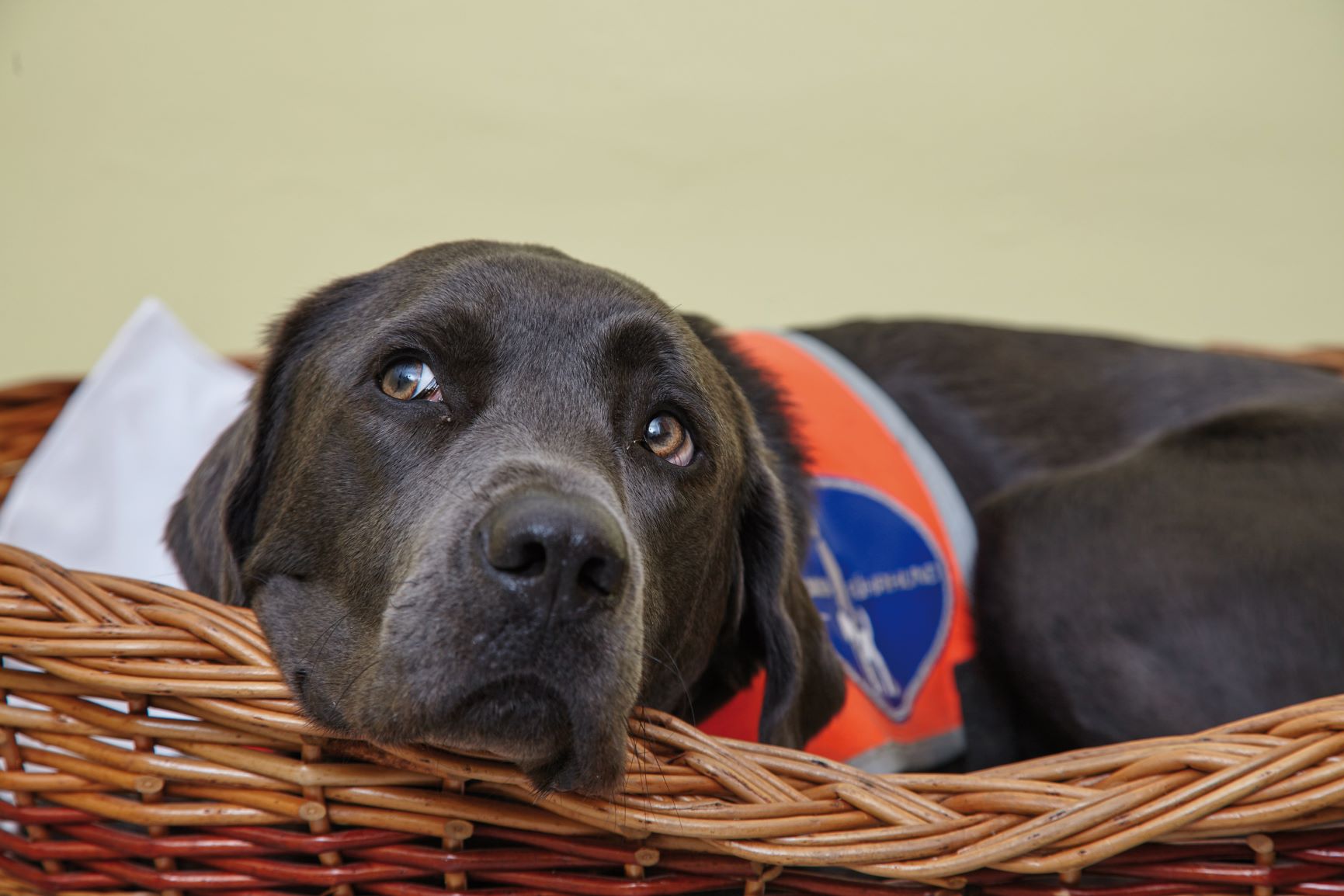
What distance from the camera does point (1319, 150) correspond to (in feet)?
13.1

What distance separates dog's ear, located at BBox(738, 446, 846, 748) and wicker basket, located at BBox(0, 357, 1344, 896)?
1.07 feet

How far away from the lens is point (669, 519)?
1.53m

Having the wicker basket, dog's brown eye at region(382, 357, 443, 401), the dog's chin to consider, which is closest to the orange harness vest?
the wicker basket

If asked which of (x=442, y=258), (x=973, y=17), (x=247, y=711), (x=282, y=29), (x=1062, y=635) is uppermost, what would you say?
(x=282, y=29)

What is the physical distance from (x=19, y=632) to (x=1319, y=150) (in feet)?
13.1

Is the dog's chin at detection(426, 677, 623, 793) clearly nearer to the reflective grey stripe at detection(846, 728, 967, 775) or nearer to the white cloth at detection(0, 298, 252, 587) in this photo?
the reflective grey stripe at detection(846, 728, 967, 775)

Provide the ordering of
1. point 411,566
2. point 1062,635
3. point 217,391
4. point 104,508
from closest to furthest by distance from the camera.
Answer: point 411,566, point 1062,635, point 104,508, point 217,391

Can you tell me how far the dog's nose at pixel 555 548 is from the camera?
1131 millimetres

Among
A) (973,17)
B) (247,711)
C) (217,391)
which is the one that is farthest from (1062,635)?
(973,17)

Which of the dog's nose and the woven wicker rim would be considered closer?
the dog's nose

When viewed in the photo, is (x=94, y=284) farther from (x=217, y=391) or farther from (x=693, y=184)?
(x=693, y=184)

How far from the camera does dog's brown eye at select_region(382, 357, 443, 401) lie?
1482mm

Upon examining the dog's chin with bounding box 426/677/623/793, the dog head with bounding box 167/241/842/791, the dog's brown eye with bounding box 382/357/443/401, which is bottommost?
the dog's chin with bounding box 426/677/623/793

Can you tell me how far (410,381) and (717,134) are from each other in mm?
2363
